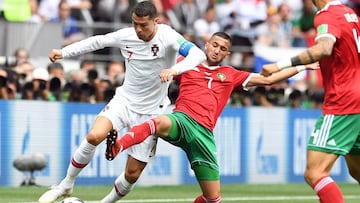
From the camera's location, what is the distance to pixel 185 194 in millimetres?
17281

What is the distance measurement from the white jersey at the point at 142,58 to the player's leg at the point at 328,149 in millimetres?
2405

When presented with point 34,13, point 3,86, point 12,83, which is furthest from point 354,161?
point 34,13

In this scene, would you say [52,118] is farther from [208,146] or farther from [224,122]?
[208,146]

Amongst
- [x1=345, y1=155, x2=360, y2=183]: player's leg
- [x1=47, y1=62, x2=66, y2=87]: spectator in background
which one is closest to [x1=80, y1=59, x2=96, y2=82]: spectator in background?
[x1=47, y1=62, x2=66, y2=87]: spectator in background

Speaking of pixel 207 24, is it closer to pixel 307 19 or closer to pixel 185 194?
pixel 307 19

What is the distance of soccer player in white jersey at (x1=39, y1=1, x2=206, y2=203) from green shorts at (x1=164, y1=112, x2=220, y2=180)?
51 cm

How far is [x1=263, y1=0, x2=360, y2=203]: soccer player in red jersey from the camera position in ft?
35.3

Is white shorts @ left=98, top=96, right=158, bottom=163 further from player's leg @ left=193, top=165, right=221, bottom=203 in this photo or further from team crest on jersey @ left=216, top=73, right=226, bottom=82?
team crest on jersey @ left=216, top=73, right=226, bottom=82

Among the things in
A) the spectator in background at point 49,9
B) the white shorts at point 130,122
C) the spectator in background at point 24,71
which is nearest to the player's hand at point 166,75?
the white shorts at point 130,122

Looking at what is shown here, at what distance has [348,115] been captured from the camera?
11.0m

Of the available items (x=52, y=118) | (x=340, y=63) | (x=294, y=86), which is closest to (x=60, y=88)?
(x=52, y=118)

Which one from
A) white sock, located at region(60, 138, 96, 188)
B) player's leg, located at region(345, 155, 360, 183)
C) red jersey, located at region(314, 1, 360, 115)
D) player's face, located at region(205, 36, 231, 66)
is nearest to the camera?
red jersey, located at region(314, 1, 360, 115)

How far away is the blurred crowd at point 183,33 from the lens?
18547 millimetres

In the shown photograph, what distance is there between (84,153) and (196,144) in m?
1.27
